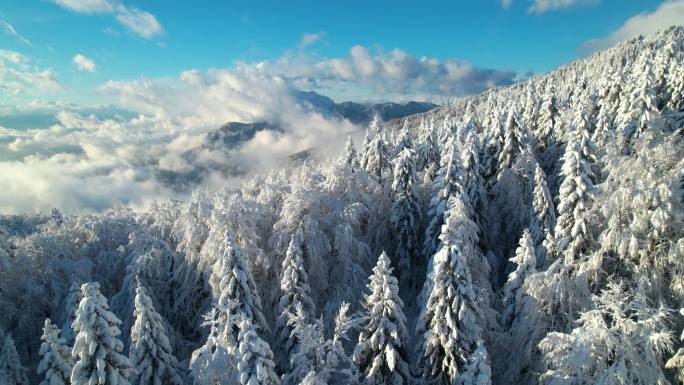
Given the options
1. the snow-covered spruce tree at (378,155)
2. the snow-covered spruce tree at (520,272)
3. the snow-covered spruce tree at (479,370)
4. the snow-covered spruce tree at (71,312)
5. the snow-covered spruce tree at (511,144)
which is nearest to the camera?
the snow-covered spruce tree at (479,370)

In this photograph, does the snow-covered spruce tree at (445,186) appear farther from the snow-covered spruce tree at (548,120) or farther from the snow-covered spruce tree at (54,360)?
the snow-covered spruce tree at (54,360)

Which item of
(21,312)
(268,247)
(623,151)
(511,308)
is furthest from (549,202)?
(21,312)

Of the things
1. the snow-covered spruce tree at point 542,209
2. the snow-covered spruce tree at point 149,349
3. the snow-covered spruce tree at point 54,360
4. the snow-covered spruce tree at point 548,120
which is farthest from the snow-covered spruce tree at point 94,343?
the snow-covered spruce tree at point 548,120

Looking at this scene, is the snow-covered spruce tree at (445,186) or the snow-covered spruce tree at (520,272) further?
the snow-covered spruce tree at (445,186)

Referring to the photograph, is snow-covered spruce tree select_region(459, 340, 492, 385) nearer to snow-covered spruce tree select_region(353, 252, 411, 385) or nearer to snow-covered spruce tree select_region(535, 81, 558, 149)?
snow-covered spruce tree select_region(353, 252, 411, 385)

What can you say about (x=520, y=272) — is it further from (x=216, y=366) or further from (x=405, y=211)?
(x=216, y=366)

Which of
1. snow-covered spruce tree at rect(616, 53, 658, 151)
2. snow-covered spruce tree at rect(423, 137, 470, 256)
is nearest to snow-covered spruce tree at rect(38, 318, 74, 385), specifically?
snow-covered spruce tree at rect(423, 137, 470, 256)
